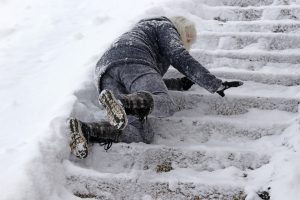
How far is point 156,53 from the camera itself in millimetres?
3238

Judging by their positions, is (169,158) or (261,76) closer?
(169,158)

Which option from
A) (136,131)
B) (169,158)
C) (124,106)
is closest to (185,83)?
(136,131)

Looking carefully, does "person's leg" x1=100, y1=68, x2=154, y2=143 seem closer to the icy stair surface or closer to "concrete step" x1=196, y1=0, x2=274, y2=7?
the icy stair surface

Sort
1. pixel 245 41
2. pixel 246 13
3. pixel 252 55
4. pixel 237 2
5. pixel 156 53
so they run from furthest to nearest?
pixel 237 2 → pixel 246 13 → pixel 245 41 → pixel 252 55 → pixel 156 53

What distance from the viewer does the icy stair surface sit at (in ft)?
8.19

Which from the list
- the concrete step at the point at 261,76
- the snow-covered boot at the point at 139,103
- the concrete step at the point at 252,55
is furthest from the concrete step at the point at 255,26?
the snow-covered boot at the point at 139,103

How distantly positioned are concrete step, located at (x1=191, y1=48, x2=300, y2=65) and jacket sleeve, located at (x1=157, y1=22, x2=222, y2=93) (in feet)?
2.23

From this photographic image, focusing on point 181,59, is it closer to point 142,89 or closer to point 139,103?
point 142,89

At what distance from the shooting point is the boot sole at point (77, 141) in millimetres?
2477

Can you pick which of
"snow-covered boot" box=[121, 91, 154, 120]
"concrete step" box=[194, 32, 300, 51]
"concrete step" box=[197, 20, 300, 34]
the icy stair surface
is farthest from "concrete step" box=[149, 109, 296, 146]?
"concrete step" box=[197, 20, 300, 34]

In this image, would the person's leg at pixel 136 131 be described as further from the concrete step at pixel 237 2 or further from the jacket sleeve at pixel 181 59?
the concrete step at pixel 237 2

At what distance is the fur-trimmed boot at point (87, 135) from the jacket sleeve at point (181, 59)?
685 millimetres

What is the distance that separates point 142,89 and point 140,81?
0.06 m

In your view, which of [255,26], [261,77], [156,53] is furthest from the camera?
[255,26]
